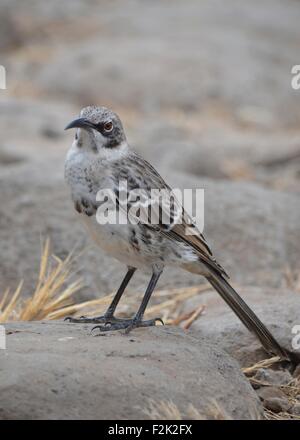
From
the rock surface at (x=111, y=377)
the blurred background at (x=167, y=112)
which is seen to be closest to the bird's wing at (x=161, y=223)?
the rock surface at (x=111, y=377)

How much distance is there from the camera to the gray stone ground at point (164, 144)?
4953mm

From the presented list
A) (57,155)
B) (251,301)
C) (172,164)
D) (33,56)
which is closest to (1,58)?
(33,56)

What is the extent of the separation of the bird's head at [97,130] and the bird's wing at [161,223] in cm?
16

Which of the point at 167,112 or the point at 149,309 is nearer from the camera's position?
the point at 149,309

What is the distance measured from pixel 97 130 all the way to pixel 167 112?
10452mm

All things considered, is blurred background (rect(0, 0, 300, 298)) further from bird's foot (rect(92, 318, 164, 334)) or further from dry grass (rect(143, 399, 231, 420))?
dry grass (rect(143, 399, 231, 420))

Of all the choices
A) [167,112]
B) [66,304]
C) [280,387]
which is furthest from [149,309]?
[167,112]

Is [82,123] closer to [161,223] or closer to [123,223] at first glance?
[123,223]

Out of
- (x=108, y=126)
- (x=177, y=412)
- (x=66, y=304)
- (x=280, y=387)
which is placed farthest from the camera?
(x=66, y=304)

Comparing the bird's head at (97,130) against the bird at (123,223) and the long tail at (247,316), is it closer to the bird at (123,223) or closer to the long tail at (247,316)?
the bird at (123,223)

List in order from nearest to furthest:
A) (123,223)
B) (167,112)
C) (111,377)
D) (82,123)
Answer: (111,377), (123,223), (82,123), (167,112)

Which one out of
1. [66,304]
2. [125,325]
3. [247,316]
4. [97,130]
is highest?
[97,130]

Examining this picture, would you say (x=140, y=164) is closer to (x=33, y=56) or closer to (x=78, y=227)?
(x=78, y=227)

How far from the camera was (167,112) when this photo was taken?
15.9 meters
